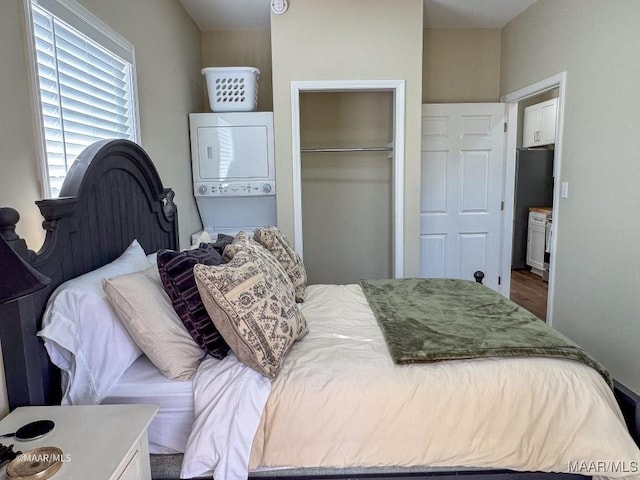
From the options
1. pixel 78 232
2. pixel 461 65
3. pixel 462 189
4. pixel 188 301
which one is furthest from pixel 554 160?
pixel 78 232

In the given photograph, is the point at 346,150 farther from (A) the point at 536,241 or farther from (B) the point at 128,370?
(A) the point at 536,241

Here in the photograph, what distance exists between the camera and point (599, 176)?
261 cm

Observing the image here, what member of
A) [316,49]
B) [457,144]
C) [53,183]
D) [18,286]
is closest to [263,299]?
[18,286]

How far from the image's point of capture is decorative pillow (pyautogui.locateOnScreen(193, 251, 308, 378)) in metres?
1.42

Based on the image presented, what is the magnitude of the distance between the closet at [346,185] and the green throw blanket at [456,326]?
1.81 metres

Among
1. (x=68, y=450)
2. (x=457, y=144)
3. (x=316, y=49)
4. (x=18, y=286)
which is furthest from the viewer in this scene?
(x=457, y=144)

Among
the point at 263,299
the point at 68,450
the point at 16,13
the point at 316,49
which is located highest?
the point at 316,49

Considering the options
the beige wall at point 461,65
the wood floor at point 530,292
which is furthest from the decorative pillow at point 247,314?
the wood floor at point 530,292

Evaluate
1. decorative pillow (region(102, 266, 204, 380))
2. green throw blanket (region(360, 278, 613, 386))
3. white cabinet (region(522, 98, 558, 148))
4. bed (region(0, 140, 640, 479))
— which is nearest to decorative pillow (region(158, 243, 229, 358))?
decorative pillow (region(102, 266, 204, 380))

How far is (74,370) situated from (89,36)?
140 cm

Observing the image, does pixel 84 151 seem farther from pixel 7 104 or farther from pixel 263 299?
pixel 263 299

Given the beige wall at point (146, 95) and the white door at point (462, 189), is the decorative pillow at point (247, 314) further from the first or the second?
the white door at point (462, 189)

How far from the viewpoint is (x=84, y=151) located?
162 cm

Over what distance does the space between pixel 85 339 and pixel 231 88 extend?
2.42 meters
